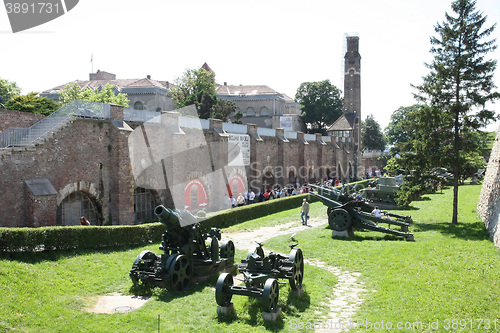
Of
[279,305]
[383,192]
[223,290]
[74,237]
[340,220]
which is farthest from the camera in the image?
[383,192]

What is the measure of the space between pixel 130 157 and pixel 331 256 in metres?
9.99

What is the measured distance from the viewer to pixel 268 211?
23.6m

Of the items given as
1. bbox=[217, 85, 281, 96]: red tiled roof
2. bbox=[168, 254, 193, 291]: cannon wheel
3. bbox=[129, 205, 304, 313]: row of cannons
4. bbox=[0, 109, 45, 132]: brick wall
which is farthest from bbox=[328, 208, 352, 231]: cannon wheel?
bbox=[217, 85, 281, 96]: red tiled roof

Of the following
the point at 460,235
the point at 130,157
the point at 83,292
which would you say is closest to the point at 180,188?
the point at 130,157

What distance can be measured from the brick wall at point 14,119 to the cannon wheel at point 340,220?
1387 centimetres

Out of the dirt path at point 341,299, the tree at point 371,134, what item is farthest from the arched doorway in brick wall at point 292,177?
the tree at point 371,134

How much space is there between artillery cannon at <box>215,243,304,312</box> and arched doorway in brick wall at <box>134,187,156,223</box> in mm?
11041

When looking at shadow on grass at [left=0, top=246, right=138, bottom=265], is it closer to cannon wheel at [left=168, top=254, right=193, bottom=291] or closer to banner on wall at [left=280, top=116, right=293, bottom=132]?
cannon wheel at [left=168, top=254, right=193, bottom=291]

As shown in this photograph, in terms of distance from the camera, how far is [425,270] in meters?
11.4

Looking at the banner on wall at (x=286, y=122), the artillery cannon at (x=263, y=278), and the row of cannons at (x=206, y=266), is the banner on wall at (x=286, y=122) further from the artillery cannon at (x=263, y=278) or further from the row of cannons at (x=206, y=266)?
the artillery cannon at (x=263, y=278)

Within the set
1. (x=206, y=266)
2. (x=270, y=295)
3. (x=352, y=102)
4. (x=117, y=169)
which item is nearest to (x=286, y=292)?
(x=270, y=295)

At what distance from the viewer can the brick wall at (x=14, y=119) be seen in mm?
17359

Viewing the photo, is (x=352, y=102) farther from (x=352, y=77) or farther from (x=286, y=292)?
(x=286, y=292)

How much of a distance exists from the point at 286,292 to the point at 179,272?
265 cm
